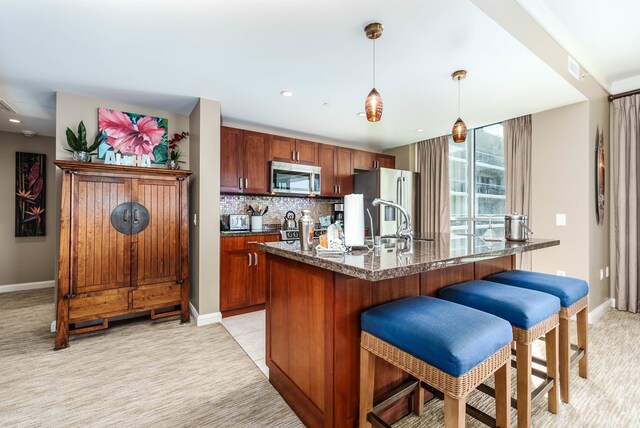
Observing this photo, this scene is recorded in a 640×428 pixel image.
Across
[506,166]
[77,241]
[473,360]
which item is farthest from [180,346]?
[506,166]

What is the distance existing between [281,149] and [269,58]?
181 centimetres

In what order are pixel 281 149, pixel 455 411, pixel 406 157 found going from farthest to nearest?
pixel 406 157, pixel 281 149, pixel 455 411

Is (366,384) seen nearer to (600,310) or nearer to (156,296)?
(156,296)

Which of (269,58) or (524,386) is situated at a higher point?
(269,58)

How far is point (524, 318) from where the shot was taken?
140 centimetres

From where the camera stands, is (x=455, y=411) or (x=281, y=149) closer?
(x=455, y=411)

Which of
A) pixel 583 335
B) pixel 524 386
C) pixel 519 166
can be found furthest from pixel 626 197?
pixel 524 386

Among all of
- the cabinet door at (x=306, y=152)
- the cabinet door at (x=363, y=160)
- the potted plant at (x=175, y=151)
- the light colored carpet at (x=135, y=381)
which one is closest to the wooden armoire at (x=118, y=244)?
the light colored carpet at (x=135, y=381)

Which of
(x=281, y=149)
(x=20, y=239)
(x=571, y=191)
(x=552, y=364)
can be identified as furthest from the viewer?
(x=20, y=239)

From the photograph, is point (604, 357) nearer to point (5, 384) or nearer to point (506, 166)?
point (506, 166)

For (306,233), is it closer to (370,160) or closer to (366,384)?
(366,384)

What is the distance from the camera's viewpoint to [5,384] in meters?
2.01

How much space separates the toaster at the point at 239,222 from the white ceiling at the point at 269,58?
4.26 ft

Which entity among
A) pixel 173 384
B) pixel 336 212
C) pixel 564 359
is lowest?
pixel 173 384
